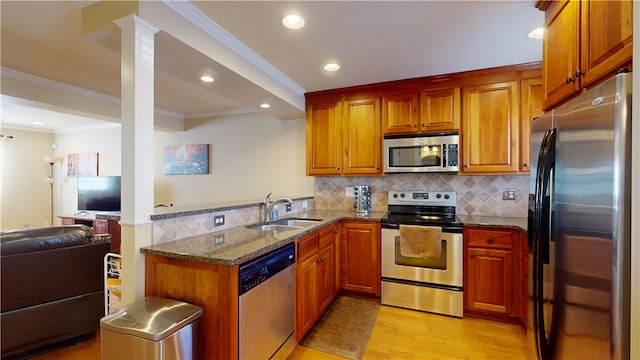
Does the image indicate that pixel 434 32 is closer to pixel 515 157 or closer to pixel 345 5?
pixel 345 5

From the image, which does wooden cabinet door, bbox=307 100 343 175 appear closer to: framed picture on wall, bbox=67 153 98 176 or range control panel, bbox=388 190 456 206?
range control panel, bbox=388 190 456 206

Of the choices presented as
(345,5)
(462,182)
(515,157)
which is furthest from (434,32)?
(462,182)

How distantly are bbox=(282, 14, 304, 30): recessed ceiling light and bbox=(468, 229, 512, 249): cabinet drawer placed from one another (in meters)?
2.35

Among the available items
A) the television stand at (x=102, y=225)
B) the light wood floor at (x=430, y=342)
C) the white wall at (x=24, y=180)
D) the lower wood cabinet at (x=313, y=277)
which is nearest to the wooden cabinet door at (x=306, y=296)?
the lower wood cabinet at (x=313, y=277)

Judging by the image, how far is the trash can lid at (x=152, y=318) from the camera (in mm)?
1203

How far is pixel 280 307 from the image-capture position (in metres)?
1.78

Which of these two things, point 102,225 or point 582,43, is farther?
point 102,225

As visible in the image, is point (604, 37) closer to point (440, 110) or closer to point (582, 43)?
point (582, 43)

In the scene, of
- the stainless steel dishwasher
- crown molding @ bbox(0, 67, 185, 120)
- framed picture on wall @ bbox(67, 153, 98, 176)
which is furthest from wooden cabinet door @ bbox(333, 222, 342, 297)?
framed picture on wall @ bbox(67, 153, 98, 176)

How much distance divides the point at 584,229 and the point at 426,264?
6.00 feet

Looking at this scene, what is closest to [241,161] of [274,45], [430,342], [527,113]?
[274,45]

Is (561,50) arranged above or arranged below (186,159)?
above

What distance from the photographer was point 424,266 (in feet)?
8.86

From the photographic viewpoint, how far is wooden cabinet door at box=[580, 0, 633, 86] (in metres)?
0.99
